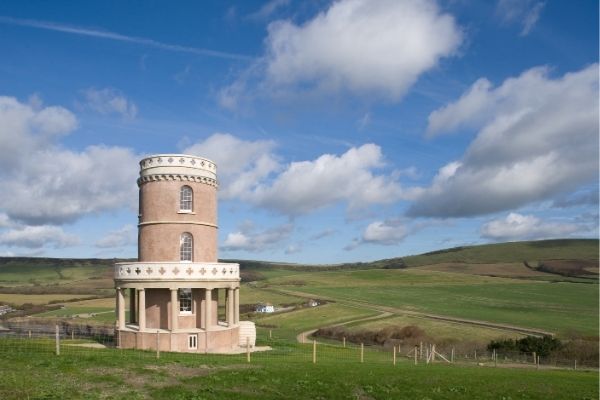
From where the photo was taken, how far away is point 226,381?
17656 mm

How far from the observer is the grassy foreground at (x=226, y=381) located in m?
15.4

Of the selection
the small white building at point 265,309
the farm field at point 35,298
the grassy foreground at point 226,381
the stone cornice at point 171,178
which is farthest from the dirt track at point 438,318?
the farm field at point 35,298

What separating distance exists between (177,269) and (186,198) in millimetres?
5076

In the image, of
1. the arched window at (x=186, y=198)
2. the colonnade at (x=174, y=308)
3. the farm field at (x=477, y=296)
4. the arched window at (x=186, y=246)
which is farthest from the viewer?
the farm field at (x=477, y=296)

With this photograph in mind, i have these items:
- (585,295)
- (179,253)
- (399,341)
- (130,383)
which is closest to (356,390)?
(130,383)

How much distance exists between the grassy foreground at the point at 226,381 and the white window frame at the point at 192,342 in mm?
7236

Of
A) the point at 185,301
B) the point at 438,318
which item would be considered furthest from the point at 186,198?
the point at 438,318

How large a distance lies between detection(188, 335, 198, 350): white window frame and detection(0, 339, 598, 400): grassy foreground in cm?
724

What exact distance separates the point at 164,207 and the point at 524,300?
64900mm

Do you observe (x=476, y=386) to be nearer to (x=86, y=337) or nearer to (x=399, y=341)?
(x=86, y=337)

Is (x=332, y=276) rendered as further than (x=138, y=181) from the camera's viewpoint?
Yes

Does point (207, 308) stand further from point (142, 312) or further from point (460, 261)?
point (460, 261)

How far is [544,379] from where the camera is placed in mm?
23891

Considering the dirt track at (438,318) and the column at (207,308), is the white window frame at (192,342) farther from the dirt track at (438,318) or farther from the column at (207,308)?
the dirt track at (438,318)
